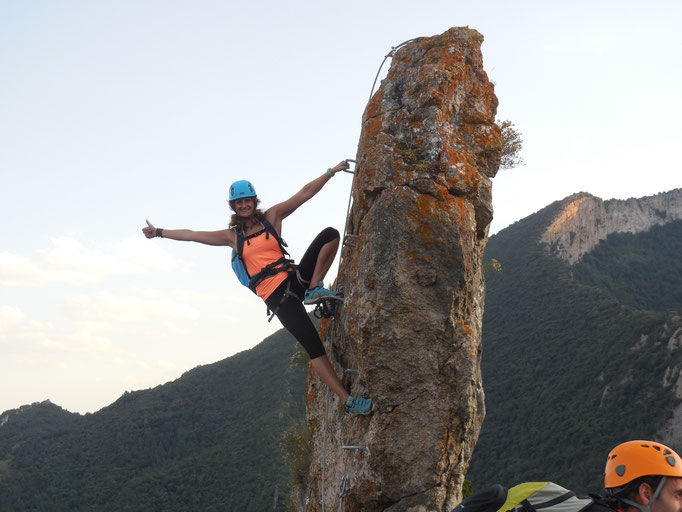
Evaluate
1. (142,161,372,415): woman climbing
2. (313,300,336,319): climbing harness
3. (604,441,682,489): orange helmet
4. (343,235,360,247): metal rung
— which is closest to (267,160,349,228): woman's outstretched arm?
(142,161,372,415): woman climbing

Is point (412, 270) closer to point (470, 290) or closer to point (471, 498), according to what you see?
point (470, 290)

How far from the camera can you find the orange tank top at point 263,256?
6992 millimetres

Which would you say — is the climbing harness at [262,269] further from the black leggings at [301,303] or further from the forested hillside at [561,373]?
the forested hillside at [561,373]

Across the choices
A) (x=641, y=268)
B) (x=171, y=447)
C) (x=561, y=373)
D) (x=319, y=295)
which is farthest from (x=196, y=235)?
(x=641, y=268)

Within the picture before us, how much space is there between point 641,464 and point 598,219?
80.5m

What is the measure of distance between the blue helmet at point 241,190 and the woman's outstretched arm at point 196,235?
1.51ft

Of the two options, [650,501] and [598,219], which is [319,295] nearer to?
[650,501]

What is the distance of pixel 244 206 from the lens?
7.07 metres

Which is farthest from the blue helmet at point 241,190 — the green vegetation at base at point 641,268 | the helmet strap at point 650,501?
the green vegetation at base at point 641,268

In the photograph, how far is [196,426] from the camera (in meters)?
42.9

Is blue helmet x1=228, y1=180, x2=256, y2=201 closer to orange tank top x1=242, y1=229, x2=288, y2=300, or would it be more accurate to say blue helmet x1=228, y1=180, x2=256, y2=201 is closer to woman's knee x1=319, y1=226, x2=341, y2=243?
orange tank top x1=242, y1=229, x2=288, y2=300

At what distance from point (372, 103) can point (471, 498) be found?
18.4ft

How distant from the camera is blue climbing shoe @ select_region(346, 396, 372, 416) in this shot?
21.5 ft

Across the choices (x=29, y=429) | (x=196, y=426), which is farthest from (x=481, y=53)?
(x=29, y=429)
